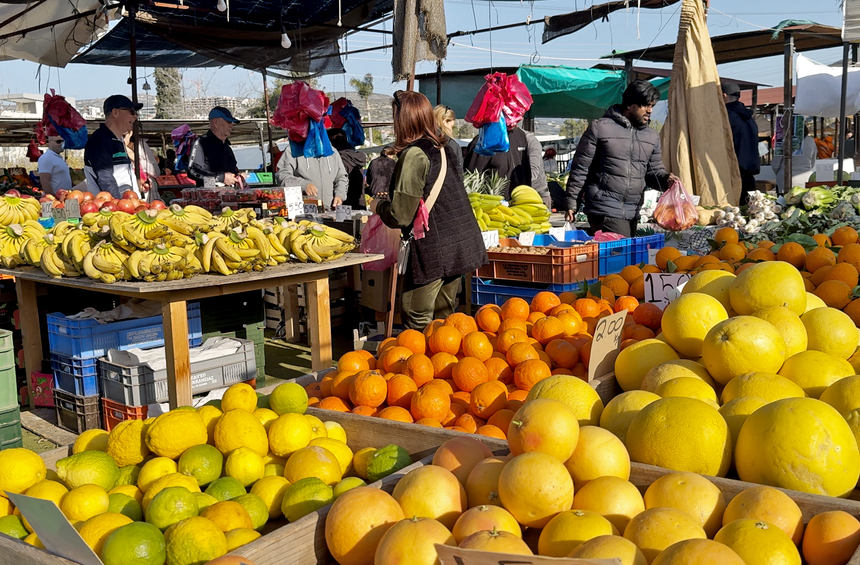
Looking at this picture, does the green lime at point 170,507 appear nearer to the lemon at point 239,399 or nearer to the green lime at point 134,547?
the green lime at point 134,547

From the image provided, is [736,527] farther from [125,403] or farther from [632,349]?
[125,403]

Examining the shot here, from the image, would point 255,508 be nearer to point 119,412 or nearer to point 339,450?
point 339,450

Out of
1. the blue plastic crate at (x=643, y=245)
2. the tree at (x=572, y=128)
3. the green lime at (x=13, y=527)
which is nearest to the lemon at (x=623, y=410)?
the green lime at (x=13, y=527)

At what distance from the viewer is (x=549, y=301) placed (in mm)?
3320

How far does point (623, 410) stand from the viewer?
1.85m

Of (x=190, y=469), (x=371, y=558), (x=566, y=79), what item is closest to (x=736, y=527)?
(x=371, y=558)

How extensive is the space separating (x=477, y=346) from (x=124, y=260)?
2.15 meters

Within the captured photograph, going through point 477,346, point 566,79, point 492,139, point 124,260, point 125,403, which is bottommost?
point 125,403

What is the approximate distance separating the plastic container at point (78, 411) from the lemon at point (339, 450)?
2.82 meters

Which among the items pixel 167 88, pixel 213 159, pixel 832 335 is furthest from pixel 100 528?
pixel 167 88

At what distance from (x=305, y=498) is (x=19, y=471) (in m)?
0.83

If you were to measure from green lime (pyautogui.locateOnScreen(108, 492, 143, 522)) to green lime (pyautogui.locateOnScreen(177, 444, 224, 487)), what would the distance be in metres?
0.15

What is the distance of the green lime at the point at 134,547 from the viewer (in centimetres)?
145

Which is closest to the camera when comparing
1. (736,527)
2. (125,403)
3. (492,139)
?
(736,527)
